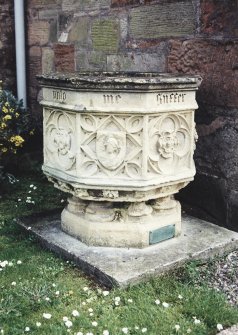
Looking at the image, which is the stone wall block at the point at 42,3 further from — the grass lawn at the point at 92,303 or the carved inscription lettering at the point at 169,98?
the grass lawn at the point at 92,303

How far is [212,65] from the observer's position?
3887 mm

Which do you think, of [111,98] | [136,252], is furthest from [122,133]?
[136,252]

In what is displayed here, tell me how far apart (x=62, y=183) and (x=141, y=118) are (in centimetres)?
78

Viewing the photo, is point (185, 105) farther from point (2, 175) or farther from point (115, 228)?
point (2, 175)

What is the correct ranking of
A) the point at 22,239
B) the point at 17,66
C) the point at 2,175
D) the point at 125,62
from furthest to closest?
1. the point at 17,66
2. the point at 2,175
3. the point at 125,62
4. the point at 22,239

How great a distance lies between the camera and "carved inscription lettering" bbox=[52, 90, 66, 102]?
3.48 metres

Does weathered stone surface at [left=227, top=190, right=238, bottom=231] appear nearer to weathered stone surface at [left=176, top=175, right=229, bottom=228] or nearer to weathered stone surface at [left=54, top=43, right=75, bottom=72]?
weathered stone surface at [left=176, top=175, right=229, bottom=228]

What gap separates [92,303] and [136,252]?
0.63 metres

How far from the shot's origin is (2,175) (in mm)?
5246

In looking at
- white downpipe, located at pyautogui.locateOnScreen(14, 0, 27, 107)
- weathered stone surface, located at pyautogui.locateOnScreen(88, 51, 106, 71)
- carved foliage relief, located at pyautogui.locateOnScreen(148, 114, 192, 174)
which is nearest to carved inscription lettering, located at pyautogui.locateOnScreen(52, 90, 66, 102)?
carved foliage relief, located at pyautogui.locateOnScreen(148, 114, 192, 174)

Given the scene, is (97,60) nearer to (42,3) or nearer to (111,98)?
(42,3)

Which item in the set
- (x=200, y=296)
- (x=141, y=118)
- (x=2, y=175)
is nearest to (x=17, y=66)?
(x=2, y=175)

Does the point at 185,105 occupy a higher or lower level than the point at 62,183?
higher

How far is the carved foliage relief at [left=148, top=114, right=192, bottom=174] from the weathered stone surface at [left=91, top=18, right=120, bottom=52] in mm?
1636
